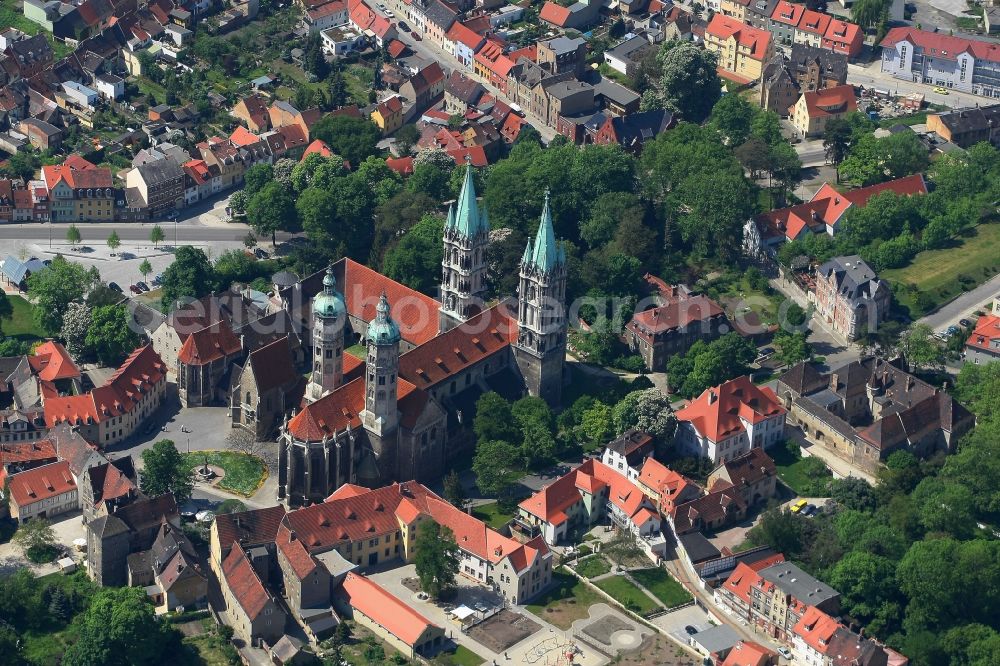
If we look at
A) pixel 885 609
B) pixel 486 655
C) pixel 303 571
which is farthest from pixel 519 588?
pixel 885 609

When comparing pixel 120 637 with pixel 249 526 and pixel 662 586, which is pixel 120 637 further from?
pixel 662 586

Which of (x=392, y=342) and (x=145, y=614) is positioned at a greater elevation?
(x=392, y=342)

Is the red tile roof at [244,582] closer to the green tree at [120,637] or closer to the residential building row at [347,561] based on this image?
the residential building row at [347,561]

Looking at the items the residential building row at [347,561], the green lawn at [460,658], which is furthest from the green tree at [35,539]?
the green lawn at [460,658]

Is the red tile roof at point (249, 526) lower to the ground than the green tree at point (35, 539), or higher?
higher

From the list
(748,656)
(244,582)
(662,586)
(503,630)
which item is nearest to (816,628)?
(748,656)

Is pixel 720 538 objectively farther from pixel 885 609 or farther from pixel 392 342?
pixel 392 342
